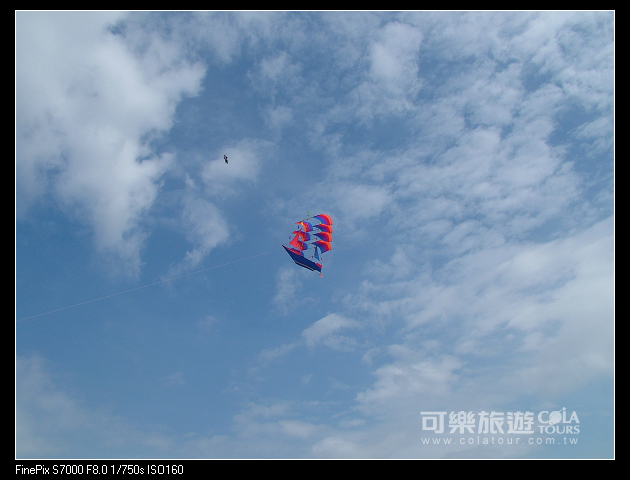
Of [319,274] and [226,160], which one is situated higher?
[226,160]

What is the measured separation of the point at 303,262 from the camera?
253 ft

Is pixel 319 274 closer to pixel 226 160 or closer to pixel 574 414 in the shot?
pixel 226 160

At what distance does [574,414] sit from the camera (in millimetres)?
50000

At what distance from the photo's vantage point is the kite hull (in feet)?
250

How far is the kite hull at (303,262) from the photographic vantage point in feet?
250
